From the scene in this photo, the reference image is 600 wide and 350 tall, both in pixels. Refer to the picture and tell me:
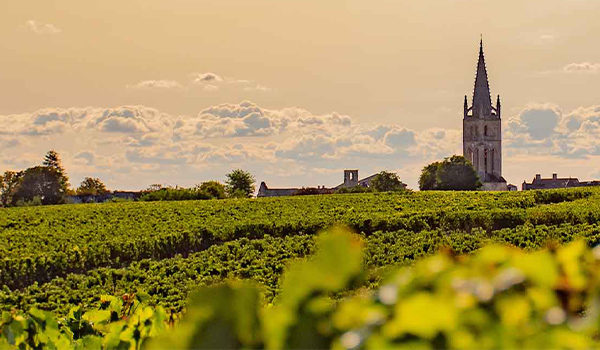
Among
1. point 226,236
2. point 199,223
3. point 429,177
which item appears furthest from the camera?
point 429,177

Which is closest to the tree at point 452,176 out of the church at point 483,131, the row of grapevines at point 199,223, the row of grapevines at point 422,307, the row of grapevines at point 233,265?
the church at point 483,131

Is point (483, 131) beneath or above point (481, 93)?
beneath

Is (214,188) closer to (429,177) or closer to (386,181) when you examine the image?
(386,181)

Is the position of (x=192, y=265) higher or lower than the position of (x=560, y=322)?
lower

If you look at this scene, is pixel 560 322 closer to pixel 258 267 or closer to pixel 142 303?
pixel 142 303

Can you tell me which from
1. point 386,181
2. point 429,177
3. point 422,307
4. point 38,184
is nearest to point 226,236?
point 422,307

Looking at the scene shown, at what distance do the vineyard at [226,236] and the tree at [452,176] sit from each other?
38.0 meters

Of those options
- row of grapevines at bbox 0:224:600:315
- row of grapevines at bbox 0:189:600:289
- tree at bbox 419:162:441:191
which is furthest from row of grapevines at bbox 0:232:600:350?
tree at bbox 419:162:441:191

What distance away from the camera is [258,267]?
1580 centimetres

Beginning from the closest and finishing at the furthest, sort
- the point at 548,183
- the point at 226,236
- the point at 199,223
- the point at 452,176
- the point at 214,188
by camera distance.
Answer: the point at 226,236
the point at 199,223
the point at 214,188
the point at 452,176
the point at 548,183

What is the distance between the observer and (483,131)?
101500mm

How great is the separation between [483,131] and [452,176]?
36362mm

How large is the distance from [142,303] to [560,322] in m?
3.19

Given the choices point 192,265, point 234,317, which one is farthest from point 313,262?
point 192,265
